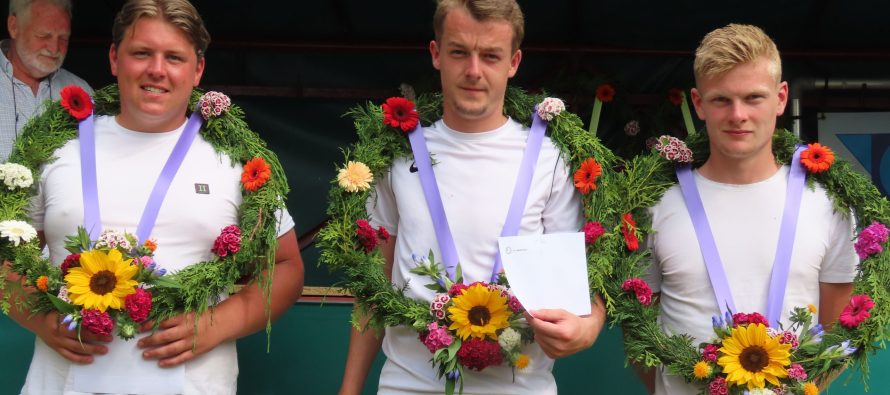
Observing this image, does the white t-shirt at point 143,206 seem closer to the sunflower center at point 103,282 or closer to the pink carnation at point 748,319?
Result: the sunflower center at point 103,282

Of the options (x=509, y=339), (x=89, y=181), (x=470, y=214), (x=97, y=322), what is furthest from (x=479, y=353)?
(x=89, y=181)

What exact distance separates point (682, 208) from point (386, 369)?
110 cm

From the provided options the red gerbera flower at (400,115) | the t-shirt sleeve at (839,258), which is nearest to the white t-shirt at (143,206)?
the red gerbera flower at (400,115)

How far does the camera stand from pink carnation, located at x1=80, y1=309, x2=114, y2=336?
121 inches

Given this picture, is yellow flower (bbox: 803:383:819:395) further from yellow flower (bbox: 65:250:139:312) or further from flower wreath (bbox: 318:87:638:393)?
yellow flower (bbox: 65:250:139:312)

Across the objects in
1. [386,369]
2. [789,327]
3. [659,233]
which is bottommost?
[386,369]

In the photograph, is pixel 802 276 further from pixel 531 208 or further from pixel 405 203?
pixel 405 203

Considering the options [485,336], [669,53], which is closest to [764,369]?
[485,336]

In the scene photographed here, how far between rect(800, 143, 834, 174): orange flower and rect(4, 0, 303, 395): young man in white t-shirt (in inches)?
72.9

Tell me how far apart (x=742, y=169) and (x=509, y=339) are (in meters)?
0.97

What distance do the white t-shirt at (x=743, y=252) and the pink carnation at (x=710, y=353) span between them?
0.09 meters

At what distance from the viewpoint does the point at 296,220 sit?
572 centimetres

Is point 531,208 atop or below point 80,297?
atop

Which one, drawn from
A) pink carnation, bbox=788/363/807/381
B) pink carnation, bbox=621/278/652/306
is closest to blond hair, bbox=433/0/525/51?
pink carnation, bbox=621/278/652/306
